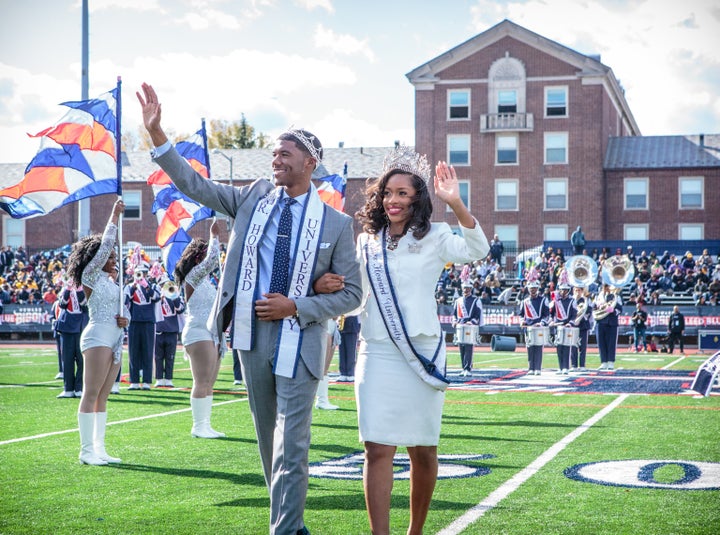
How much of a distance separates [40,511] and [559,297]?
55.0 ft

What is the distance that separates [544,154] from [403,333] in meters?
44.8

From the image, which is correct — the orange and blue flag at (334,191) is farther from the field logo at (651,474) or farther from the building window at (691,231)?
the building window at (691,231)

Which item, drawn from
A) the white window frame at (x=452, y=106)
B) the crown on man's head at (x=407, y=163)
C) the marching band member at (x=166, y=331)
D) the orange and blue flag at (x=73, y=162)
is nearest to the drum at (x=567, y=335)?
the marching band member at (x=166, y=331)

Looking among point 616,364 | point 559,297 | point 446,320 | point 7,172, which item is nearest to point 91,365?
point 559,297

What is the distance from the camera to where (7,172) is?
6328cm

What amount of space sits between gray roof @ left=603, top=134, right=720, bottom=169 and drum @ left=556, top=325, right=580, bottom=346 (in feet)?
97.2

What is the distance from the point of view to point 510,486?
6.95 meters

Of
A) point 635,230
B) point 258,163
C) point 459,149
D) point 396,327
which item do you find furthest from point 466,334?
point 258,163

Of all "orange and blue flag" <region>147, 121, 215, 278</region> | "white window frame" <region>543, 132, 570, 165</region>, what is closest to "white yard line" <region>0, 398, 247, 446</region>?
"orange and blue flag" <region>147, 121, 215, 278</region>

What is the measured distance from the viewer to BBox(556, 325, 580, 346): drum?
813 inches

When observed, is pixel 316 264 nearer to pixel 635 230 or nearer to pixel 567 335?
pixel 567 335

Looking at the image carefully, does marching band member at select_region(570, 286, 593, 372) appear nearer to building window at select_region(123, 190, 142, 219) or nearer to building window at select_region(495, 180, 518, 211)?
building window at select_region(495, 180, 518, 211)

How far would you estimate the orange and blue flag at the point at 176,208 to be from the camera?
13.3 meters

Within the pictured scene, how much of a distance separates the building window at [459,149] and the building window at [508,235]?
3.75 meters
